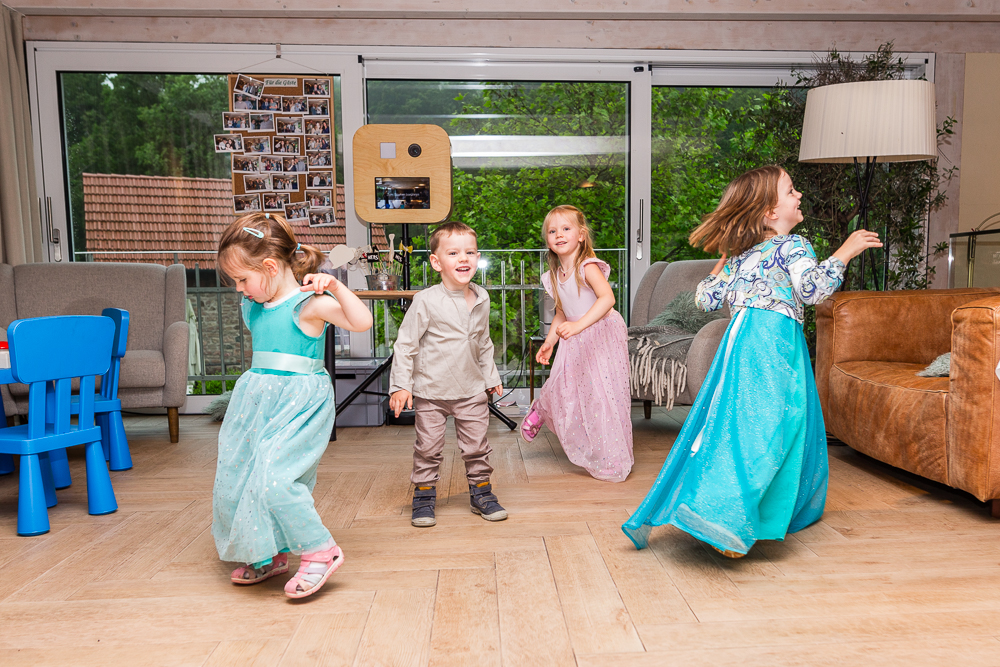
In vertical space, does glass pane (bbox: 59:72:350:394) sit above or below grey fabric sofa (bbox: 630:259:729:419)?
above

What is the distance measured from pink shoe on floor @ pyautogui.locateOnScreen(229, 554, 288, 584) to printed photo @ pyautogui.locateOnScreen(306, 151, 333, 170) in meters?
2.58

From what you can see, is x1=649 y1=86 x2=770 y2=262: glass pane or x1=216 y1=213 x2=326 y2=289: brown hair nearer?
x1=216 y1=213 x2=326 y2=289: brown hair

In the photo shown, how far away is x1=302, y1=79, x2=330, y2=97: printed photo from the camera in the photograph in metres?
3.60

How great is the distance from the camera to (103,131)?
363 centimetres

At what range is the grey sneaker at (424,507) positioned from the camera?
6.11ft

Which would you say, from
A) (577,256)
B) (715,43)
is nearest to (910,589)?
(577,256)

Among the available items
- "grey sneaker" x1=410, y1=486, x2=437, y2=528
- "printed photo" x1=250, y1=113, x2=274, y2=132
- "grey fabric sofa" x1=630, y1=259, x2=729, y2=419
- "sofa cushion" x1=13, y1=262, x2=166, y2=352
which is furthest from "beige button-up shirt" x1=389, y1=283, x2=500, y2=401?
"printed photo" x1=250, y1=113, x2=274, y2=132

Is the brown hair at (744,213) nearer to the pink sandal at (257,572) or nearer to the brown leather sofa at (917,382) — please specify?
the brown leather sofa at (917,382)

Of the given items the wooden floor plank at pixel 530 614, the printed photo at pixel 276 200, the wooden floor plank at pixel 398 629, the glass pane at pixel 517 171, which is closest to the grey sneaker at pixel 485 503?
the wooden floor plank at pixel 530 614

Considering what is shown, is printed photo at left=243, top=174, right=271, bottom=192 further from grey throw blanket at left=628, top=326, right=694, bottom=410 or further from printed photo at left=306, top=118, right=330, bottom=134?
grey throw blanket at left=628, top=326, right=694, bottom=410

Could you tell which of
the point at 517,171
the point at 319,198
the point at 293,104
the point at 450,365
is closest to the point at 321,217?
the point at 319,198

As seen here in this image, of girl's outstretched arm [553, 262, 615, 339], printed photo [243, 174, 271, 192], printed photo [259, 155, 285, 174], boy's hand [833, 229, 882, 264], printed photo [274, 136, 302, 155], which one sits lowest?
girl's outstretched arm [553, 262, 615, 339]

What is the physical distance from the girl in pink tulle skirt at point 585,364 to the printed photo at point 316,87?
6.12ft

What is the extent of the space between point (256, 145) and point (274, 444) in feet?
8.88
